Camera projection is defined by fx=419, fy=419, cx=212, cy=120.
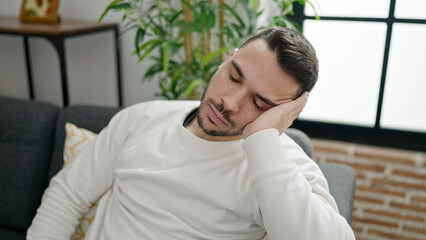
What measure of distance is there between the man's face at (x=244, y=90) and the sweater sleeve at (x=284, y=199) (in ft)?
0.24

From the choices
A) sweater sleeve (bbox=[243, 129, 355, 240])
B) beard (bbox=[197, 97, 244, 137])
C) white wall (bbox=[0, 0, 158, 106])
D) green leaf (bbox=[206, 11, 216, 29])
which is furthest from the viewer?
white wall (bbox=[0, 0, 158, 106])

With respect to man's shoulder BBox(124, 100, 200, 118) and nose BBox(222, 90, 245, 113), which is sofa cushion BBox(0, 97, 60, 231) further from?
nose BBox(222, 90, 245, 113)

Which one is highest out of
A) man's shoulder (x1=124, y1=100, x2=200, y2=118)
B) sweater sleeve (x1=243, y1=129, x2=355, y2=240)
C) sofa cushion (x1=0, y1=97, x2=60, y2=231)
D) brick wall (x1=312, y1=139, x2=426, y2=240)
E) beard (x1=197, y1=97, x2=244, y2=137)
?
beard (x1=197, y1=97, x2=244, y2=137)

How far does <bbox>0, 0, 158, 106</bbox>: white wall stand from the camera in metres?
2.37

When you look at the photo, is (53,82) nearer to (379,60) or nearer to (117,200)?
(117,200)

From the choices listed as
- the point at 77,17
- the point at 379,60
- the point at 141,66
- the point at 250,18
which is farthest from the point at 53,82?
the point at 379,60

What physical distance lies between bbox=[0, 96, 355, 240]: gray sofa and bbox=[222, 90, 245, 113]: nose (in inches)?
24.4

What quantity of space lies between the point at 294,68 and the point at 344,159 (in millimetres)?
1155

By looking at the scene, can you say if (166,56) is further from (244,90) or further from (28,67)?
(28,67)

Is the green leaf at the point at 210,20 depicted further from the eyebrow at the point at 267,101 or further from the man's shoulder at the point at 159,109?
the eyebrow at the point at 267,101

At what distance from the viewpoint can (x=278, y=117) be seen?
3.27 ft

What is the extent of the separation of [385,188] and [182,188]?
50.0 inches

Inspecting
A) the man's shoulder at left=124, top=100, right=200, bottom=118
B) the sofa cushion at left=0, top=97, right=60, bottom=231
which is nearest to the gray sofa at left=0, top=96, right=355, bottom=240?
the sofa cushion at left=0, top=97, right=60, bottom=231

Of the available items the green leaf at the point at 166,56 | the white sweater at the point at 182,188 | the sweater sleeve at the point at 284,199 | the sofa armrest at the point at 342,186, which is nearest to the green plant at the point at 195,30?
the green leaf at the point at 166,56
